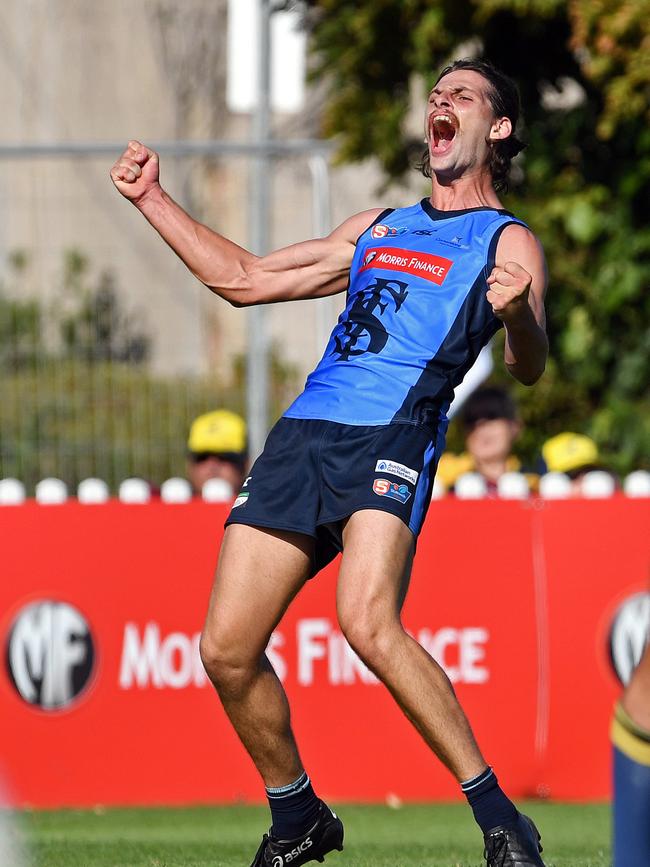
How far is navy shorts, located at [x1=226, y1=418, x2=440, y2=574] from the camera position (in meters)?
4.52

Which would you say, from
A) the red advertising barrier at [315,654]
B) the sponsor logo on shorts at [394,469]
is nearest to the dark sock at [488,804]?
the sponsor logo on shorts at [394,469]

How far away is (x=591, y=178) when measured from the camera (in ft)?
40.9

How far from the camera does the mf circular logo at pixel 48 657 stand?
7.87 metres

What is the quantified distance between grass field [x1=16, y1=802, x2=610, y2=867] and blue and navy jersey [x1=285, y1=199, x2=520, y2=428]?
1.67 metres

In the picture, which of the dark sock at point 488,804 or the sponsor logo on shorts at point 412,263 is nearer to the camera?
the dark sock at point 488,804

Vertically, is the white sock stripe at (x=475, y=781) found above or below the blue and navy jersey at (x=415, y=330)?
below

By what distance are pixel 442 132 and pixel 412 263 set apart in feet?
1.50

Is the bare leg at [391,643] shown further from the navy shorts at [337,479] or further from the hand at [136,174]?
the hand at [136,174]

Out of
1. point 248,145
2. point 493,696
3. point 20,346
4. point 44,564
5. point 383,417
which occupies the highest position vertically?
point 248,145

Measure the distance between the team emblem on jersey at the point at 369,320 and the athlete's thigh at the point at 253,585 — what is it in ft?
1.93

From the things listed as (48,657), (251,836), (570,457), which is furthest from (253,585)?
(570,457)

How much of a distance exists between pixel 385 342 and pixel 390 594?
76 centimetres

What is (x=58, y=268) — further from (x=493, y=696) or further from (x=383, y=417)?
(x=383, y=417)

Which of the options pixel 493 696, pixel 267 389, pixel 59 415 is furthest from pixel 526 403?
pixel 493 696
